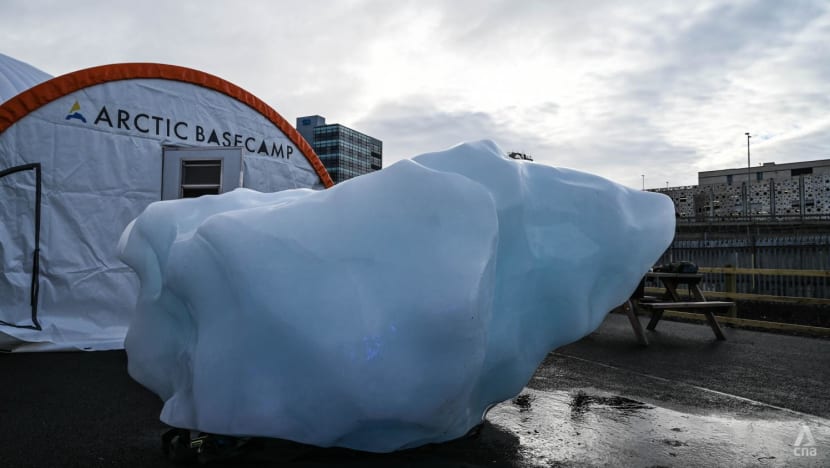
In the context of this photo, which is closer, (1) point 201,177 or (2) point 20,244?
(2) point 20,244

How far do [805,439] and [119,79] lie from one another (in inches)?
353

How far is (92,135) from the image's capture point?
25.2ft

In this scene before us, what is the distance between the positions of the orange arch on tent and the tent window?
4.86 feet

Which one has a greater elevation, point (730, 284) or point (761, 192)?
point (761, 192)

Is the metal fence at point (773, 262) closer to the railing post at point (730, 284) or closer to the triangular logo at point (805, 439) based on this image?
the railing post at point (730, 284)

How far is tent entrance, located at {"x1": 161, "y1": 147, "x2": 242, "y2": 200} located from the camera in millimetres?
8281

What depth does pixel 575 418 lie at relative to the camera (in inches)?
156

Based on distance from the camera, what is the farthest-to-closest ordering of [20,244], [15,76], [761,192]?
[761,192]
[15,76]
[20,244]

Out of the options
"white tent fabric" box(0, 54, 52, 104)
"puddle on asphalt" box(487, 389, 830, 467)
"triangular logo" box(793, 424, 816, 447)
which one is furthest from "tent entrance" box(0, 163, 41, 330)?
"triangular logo" box(793, 424, 816, 447)

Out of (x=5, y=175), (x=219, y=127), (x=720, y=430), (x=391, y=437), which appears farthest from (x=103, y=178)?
(x=720, y=430)

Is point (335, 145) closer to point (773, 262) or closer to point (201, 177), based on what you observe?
point (773, 262)

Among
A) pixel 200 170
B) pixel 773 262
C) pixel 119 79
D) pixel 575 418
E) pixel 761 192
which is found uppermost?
pixel 761 192

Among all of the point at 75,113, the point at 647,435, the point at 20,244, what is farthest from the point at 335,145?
the point at 647,435

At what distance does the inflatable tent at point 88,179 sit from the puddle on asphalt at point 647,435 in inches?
234
